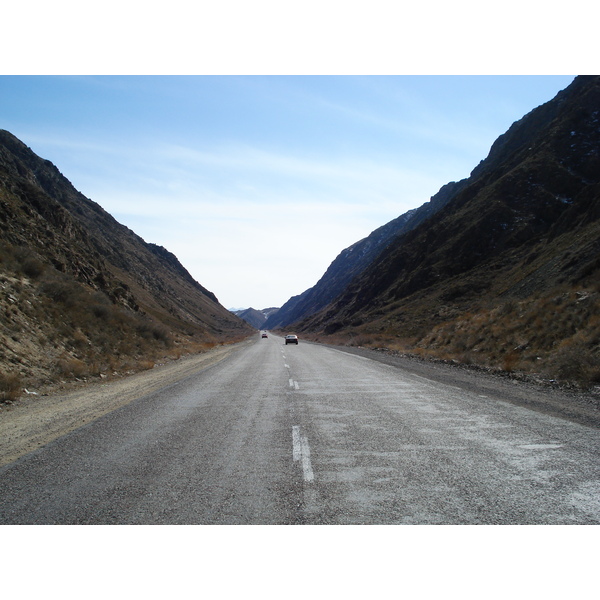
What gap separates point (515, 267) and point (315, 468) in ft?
163

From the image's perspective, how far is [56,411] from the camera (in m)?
9.20

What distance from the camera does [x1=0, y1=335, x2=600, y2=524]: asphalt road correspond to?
154 inches

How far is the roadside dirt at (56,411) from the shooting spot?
22.0 ft

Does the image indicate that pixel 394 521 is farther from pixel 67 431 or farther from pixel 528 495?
pixel 67 431

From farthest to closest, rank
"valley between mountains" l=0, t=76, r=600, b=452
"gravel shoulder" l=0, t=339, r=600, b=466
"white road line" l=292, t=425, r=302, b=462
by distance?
"valley between mountains" l=0, t=76, r=600, b=452 < "gravel shoulder" l=0, t=339, r=600, b=466 < "white road line" l=292, t=425, r=302, b=462

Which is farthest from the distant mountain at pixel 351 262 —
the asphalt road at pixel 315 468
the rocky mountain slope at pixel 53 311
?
the asphalt road at pixel 315 468

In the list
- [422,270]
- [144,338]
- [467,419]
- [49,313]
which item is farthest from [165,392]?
[422,270]

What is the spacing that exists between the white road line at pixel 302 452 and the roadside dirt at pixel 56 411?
3777mm

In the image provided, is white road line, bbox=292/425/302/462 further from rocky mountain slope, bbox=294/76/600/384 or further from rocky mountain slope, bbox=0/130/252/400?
rocky mountain slope, bbox=294/76/600/384

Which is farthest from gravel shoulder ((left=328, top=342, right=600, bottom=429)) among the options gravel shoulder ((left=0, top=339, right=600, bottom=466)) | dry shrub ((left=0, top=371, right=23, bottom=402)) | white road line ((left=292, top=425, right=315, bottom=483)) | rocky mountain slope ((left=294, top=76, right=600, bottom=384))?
dry shrub ((left=0, top=371, right=23, bottom=402))

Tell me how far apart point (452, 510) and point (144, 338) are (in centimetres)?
2561

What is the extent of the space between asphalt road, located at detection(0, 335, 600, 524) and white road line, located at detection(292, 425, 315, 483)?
3 centimetres

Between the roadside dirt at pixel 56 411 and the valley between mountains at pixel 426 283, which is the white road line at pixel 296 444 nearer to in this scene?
the roadside dirt at pixel 56 411

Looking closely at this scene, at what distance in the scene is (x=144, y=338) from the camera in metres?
27.0
